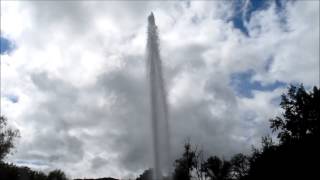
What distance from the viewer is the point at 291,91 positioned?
7325 cm

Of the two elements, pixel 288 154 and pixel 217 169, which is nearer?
pixel 288 154

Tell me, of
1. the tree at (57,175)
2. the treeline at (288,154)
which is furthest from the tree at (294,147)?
the tree at (57,175)

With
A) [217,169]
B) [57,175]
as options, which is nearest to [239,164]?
[217,169]

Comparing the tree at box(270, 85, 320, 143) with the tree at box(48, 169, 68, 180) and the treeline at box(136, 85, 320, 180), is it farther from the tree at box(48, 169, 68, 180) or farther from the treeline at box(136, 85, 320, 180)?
the tree at box(48, 169, 68, 180)

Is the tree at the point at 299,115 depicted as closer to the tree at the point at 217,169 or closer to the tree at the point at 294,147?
the tree at the point at 294,147

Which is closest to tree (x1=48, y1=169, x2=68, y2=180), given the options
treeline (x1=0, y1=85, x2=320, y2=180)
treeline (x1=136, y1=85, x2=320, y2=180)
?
treeline (x1=0, y1=85, x2=320, y2=180)

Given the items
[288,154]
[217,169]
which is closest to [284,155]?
[288,154]

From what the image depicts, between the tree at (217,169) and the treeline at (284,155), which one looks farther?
the tree at (217,169)

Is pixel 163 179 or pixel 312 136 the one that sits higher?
pixel 312 136

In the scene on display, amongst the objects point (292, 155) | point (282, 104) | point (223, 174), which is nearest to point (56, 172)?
point (223, 174)

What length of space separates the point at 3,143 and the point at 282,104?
191 feet

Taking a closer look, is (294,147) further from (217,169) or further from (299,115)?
(217,169)

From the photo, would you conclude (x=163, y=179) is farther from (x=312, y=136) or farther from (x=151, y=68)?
(x=312, y=136)

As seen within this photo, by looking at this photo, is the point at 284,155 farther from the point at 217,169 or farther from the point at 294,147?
the point at 217,169
